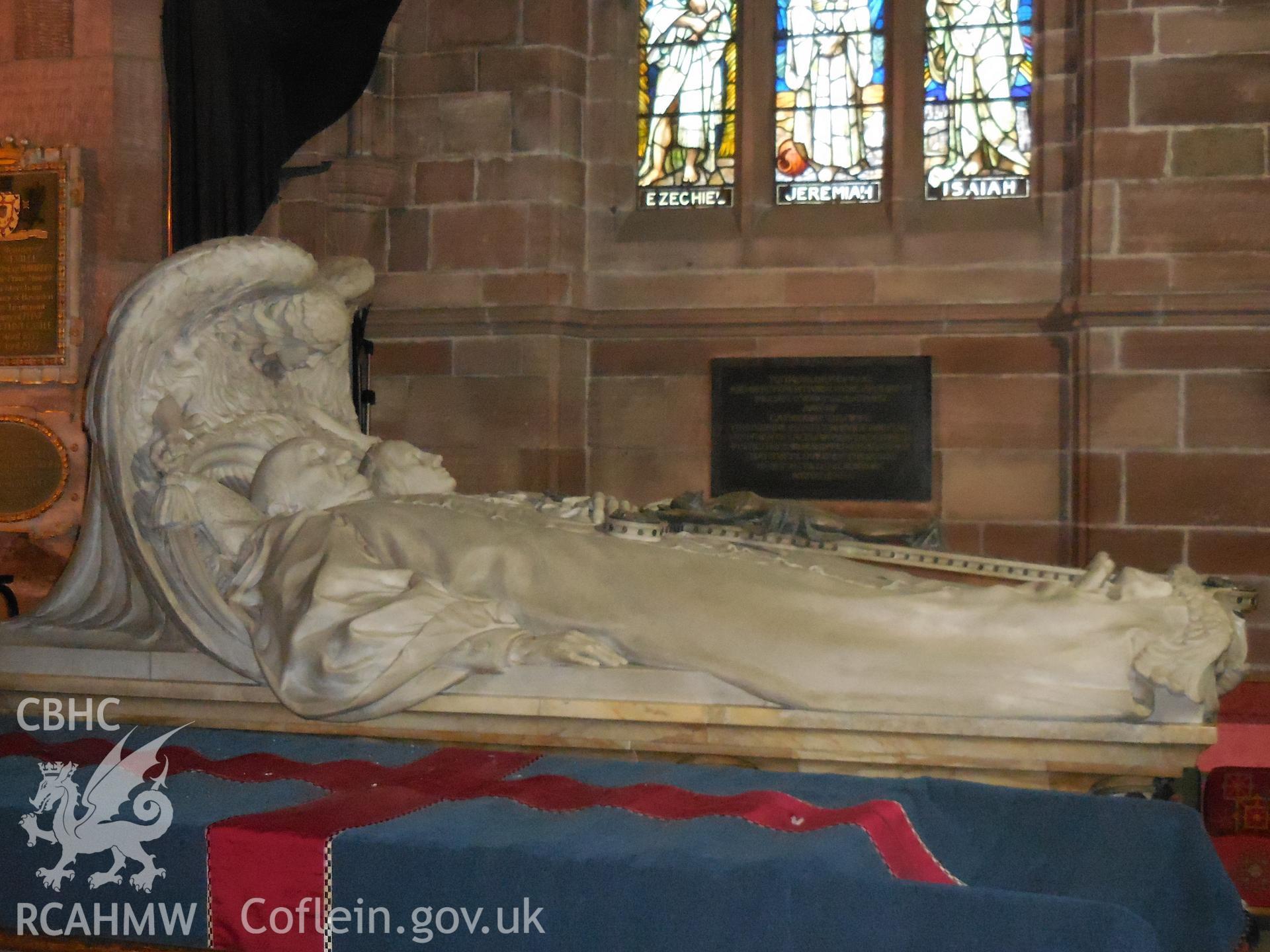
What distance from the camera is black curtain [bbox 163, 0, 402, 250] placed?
17.2 feet

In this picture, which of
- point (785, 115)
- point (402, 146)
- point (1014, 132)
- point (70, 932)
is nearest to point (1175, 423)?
point (1014, 132)

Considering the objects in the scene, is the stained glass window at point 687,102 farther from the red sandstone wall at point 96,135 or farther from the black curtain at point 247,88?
the red sandstone wall at point 96,135

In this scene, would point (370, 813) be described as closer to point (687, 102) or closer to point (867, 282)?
point (867, 282)

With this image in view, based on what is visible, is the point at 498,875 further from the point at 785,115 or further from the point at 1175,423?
the point at 785,115

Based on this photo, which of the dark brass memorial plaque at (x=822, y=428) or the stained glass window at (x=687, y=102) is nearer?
the dark brass memorial plaque at (x=822, y=428)

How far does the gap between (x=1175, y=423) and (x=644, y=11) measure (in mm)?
3314

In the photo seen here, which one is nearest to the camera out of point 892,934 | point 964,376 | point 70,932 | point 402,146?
point 892,934

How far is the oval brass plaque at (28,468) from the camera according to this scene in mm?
5172

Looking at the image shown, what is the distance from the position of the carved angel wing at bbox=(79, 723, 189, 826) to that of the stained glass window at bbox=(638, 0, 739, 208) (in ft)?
14.9

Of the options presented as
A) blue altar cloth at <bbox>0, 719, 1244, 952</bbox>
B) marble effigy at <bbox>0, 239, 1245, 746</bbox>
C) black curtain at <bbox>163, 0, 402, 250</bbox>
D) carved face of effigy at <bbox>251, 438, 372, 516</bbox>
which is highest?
black curtain at <bbox>163, 0, 402, 250</bbox>

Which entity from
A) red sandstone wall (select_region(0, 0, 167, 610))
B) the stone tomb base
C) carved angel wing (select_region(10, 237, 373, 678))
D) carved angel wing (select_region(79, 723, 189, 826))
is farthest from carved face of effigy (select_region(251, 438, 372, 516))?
red sandstone wall (select_region(0, 0, 167, 610))

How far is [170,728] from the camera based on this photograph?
326cm

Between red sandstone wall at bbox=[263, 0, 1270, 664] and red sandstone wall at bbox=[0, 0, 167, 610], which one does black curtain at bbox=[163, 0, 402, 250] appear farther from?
red sandstone wall at bbox=[263, 0, 1270, 664]

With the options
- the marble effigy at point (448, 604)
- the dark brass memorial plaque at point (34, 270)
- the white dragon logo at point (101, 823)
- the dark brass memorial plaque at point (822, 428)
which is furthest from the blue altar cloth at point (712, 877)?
the dark brass memorial plaque at point (822, 428)
